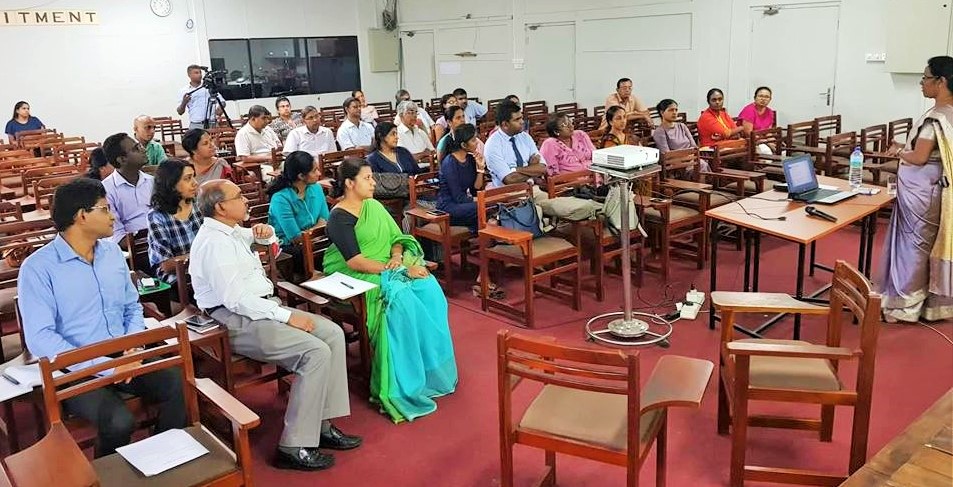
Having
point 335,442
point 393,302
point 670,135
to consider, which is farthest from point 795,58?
point 335,442

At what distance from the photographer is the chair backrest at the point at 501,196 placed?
4.23 meters

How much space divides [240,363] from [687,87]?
23.6ft

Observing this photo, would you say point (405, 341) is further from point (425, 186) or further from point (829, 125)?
point (829, 125)

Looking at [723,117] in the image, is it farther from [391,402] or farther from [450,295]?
[391,402]

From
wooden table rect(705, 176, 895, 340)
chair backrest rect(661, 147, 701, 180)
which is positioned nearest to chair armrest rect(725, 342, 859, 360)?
wooden table rect(705, 176, 895, 340)

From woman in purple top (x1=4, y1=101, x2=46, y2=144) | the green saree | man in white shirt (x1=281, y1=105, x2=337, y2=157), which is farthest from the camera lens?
woman in purple top (x1=4, y1=101, x2=46, y2=144)

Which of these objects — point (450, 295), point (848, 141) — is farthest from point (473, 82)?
point (450, 295)

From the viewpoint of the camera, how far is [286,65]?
39.3 feet

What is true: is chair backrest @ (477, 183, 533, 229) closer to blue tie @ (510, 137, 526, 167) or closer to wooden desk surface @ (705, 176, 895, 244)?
blue tie @ (510, 137, 526, 167)

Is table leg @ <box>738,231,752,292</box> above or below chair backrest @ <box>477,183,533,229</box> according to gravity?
below

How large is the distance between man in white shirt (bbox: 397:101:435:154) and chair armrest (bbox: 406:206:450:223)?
6.49 feet

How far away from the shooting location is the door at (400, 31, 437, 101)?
40.7 feet

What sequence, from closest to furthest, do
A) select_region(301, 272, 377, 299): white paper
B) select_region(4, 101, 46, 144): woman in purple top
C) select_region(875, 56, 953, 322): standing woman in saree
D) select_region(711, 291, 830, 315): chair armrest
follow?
1. select_region(711, 291, 830, 315): chair armrest
2. select_region(301, 272, 377, 299): white paper
3. select_region(875, 56, 953, 322): standing woman in saree
4. select_region(4, 101, 46, 144): woman in purple top

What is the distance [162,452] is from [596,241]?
289cm
